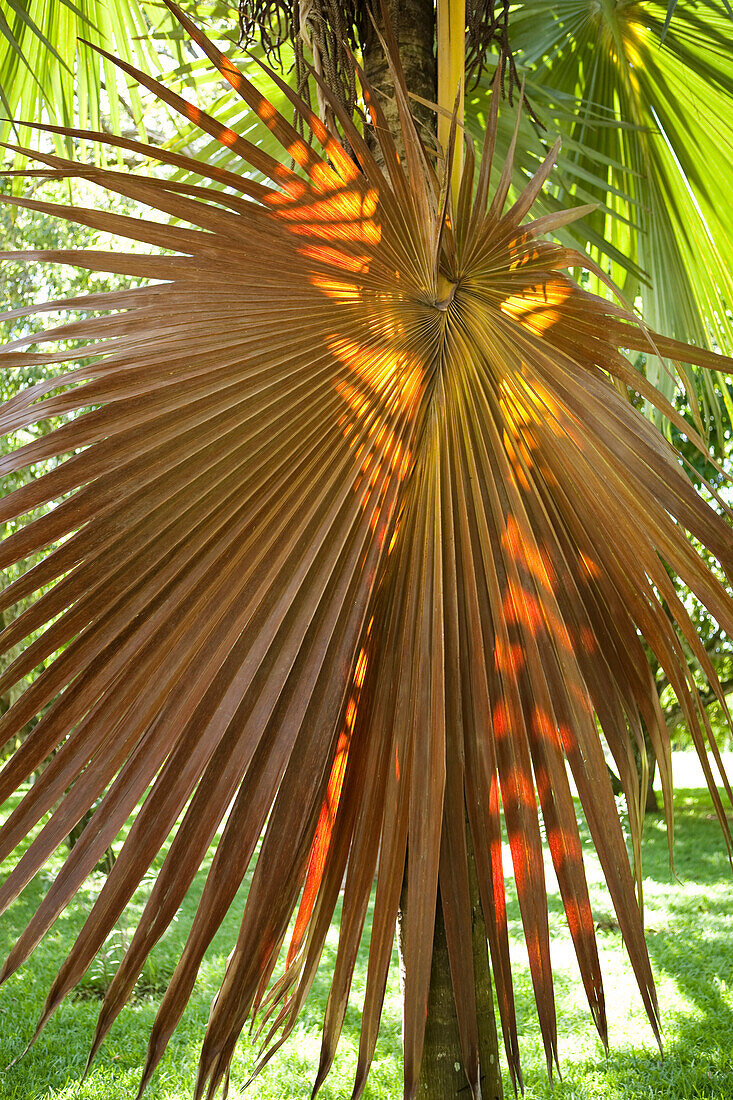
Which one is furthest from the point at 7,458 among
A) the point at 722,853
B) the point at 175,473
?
the point at 722,853

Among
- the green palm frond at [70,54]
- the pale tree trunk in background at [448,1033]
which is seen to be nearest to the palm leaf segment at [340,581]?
the pale tree trunk in background at [448,1033]

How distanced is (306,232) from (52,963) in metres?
4.31

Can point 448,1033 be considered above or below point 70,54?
below

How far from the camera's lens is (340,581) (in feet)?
3.06

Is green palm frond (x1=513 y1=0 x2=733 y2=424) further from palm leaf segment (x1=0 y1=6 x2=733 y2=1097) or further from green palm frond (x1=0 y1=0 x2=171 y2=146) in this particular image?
palm leaf segment (x1=0 y1=6 x2=733 y2=1097)

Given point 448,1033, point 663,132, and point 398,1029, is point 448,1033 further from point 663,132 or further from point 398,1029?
point 398,1029

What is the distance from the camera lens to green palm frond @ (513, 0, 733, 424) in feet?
6.71

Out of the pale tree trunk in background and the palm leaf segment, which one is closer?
the palm leaf segment

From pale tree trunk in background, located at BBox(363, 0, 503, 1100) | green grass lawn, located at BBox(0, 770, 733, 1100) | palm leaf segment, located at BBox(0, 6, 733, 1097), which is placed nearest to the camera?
palm leaf segment, located at BBox(0, 6, 733, 1097)

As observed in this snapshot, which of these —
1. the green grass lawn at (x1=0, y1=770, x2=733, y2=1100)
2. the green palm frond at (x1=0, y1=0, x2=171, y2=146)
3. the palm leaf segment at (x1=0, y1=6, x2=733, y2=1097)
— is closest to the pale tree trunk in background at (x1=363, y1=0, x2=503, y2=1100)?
the palm leaf segment at (x1=0, y1=6, x2=733, y2=1097)

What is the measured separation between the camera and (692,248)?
7.38 feet

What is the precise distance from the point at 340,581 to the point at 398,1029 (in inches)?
121

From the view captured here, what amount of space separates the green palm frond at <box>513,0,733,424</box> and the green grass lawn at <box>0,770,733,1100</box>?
88.1 inches

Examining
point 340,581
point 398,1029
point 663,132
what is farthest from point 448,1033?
point 398,1029
